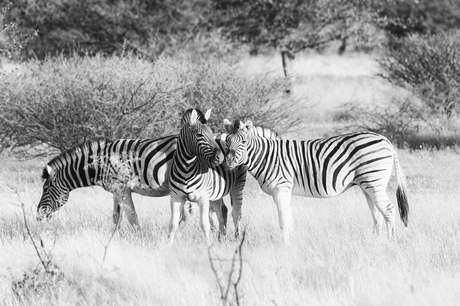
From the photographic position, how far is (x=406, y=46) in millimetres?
21547

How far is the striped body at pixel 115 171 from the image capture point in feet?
28.9

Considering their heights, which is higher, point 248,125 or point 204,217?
point 248,125

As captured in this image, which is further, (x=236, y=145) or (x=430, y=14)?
(x=430, y=14)

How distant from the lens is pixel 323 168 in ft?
28.1

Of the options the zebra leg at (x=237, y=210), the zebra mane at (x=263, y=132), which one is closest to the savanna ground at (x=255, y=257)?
the zebra leg at (x=237, y=210)

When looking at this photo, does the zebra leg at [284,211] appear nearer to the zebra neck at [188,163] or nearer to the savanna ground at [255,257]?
the savanna ground at [255,257]

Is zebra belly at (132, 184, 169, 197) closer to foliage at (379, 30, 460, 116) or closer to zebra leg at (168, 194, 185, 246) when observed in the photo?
zebra leg at (168, 194, 185, 246)

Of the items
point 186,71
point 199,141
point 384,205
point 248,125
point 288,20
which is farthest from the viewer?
point 288,20

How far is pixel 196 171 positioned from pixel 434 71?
43.6 ft

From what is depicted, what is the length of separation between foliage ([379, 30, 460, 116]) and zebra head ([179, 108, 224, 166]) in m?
12.6

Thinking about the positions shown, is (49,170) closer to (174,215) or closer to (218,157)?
(174,215)

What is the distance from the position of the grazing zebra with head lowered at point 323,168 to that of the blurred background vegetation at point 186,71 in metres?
4.50

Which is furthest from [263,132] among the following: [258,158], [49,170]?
[49,170]

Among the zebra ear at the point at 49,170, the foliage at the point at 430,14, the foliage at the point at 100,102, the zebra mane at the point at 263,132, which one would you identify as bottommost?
the zebra ear at the point at 49,170
